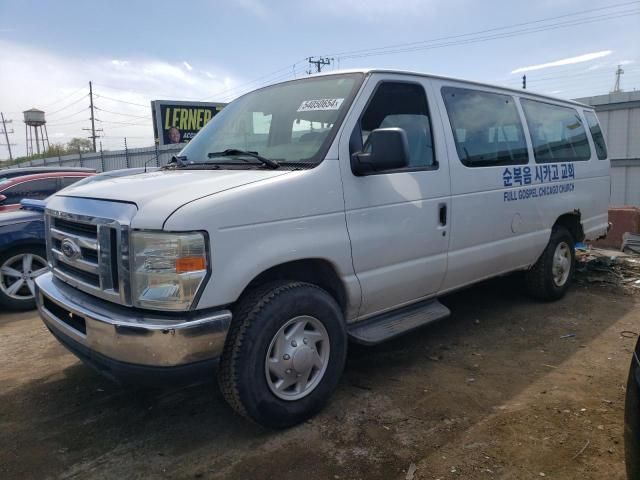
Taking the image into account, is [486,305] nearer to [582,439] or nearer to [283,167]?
[582,439]

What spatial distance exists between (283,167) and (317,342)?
1.10 meters

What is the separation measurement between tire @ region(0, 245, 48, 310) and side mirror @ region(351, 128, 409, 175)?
4.36m

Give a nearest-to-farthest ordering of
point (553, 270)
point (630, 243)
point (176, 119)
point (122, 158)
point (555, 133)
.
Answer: point (555, 133) → point (553, 270) → point (630, 243) → point (176, 119) → point (122, 158)

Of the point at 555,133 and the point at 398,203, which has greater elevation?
the point at 555,133

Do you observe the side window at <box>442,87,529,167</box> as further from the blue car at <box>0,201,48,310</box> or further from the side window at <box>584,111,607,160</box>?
the blue car at <box>0,201,48,310</box>

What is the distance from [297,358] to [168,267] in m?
0.96

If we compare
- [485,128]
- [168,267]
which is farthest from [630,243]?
[168,267]

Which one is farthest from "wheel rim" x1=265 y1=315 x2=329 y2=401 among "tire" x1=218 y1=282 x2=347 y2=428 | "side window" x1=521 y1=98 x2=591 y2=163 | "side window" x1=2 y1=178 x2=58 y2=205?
"side window" x1=2 y1=178 x2=58 y2=205

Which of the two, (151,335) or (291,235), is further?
(291,235)

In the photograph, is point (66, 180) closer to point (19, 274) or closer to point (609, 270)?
point (19, 274)

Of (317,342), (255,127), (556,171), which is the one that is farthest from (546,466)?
(556,171)

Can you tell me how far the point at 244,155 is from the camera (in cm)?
331

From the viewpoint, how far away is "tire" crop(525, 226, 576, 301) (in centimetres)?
529

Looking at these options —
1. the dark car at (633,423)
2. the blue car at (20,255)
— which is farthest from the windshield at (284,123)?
the blue car at (20,255)
